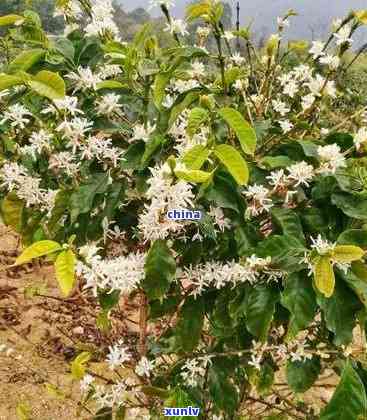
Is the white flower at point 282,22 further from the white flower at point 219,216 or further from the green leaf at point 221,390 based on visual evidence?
the green leaf at point 221,390

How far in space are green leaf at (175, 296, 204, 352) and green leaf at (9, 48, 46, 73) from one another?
28.3 inches

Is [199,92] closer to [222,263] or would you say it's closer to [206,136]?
[206,136]

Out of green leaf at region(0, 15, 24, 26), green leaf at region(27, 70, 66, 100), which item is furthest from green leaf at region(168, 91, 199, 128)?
green leaf at region(0, 15, 24, 26)

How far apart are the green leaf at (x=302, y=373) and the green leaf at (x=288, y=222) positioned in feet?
1.44

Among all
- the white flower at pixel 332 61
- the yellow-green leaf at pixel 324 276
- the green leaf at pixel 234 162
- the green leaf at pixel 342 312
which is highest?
the white flower at pixel 332 61

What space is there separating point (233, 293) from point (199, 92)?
507 mm

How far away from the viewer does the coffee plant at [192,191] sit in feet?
3.81

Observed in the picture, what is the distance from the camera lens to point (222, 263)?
149cm

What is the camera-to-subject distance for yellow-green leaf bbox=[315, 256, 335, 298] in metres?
1.05

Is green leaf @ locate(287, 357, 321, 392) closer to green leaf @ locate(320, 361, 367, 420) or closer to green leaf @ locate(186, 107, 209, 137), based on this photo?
green leaf @ locate(320, 361, 367, 420)

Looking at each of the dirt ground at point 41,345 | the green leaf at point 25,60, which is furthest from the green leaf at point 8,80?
the dirt ground at point 41,345

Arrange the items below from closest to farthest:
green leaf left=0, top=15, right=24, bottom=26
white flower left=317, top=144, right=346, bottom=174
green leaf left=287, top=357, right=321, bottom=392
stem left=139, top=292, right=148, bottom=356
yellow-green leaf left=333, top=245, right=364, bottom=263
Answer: yellow-green leaf left=333, top=245, right=364, bottom=263 → white flower left=317, top=144, right=346, bottom=174 → green leaf left=0, top=15, right=24, bottom=26 → green leaf left=287, top=357, right=321, bottom=392 → stem left=139, top=292, right=148, bottom=356

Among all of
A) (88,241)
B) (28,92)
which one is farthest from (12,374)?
(28,92)

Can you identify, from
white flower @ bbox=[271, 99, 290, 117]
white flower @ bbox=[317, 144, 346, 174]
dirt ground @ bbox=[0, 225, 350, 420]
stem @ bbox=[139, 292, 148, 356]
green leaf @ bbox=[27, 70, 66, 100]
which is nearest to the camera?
green leaf @ bbox=[27, 70, 66, 100]
